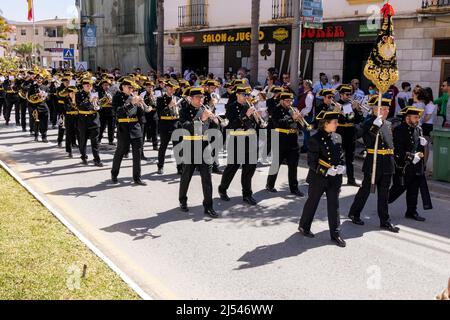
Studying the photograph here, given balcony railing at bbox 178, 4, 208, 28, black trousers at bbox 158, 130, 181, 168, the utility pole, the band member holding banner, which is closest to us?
the band member holding banner

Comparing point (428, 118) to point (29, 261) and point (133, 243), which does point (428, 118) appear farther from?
point (29, 261)

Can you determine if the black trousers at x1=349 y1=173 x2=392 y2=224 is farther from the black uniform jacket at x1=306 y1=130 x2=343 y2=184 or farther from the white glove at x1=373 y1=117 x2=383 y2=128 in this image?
the black uniform jacket at x1=306 y1=130 x2=343 y2=184

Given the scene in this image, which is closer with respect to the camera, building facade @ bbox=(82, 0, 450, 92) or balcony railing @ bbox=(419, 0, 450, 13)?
balcony railing @ bbox=(419, 0, 450, 13)

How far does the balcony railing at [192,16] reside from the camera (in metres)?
27.5

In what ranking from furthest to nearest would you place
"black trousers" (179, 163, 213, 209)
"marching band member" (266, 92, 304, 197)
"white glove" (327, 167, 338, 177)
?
"marching band member" (266, 92, 304, 197) < "black trousers" (179, 163, 213, 209) < "white glove" (327, 167, 338, 177)

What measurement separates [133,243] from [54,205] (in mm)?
2410

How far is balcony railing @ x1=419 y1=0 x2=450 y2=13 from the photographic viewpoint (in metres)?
16.6

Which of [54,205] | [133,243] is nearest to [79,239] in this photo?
[133,243]

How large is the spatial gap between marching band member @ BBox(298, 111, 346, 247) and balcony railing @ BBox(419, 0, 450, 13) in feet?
38.1

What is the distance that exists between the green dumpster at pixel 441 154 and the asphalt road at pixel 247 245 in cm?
144

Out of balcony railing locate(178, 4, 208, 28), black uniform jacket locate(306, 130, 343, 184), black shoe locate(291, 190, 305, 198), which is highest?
balcony railing locate(178, 4, 208, 28)

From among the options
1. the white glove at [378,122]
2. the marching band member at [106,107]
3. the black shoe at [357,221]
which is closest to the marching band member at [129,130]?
the marching band member at [106,107]

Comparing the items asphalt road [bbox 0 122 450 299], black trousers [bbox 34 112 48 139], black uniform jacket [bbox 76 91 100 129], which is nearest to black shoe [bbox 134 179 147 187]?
asphalt road [bbox 0 122 450 299]

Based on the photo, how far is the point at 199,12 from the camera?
91.5ft
